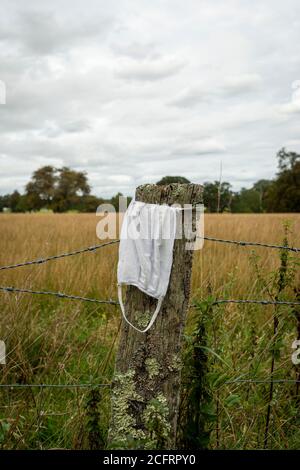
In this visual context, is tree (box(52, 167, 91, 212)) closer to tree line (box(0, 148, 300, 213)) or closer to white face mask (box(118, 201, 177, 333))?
tree line (box(0, 148, 300, 213))

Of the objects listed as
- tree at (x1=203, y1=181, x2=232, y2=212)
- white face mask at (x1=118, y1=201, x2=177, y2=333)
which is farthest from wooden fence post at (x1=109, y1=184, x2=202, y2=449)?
tree at (x1=203, y1=181, x2=232, y2=212)

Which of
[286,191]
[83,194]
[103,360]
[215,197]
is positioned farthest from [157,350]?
[83,194]

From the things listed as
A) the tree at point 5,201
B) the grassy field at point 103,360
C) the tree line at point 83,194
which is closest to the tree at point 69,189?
the tree line at point 83,194

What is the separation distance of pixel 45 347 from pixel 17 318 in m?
0.27

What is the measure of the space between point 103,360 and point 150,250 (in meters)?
1.11

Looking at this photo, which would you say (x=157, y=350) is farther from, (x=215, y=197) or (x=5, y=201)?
(x=5, y=201)

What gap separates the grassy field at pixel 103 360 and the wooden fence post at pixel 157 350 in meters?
0.15

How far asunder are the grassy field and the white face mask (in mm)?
282

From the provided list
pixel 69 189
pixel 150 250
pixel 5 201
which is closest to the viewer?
pixel 150 250

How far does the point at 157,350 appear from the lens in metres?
1.62

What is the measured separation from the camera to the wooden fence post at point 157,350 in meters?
1.62

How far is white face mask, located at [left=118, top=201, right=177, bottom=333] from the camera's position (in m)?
1.59

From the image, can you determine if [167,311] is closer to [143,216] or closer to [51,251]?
[143,216]
